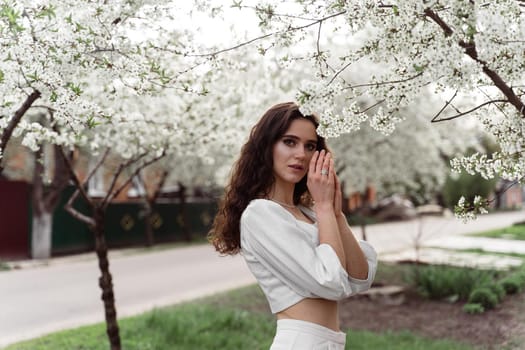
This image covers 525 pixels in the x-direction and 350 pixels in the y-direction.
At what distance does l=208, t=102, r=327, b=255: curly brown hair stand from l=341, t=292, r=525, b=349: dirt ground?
15.2 feet

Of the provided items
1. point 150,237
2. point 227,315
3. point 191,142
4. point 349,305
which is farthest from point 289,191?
point 150,237

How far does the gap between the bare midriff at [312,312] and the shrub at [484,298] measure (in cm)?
640

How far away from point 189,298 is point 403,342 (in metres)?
4.31

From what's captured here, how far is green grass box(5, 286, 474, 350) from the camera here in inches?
245

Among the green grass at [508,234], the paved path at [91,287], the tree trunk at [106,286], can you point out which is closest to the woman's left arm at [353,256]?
the tree trunk at [106,286]

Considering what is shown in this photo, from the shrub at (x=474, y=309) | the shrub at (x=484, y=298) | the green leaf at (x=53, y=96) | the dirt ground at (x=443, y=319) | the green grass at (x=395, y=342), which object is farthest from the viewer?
the shrub at (x=484, y=298)

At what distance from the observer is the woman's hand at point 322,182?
2.22 metres

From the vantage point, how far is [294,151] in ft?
8.05

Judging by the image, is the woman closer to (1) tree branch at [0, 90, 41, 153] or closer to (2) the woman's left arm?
(2) the woman's left arm

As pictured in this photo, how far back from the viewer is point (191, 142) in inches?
248

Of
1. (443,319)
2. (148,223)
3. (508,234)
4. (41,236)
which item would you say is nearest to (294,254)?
(443,319)

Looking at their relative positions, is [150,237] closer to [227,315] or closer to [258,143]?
[227,315]

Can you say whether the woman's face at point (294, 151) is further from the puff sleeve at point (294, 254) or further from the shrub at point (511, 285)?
the shrub at point (511, 285)

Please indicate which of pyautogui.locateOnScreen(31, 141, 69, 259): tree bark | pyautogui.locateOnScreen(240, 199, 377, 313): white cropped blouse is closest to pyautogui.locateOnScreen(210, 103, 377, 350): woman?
pyautogui.locateOnScreen(240, 199, 377, 313): white cropped blouse
